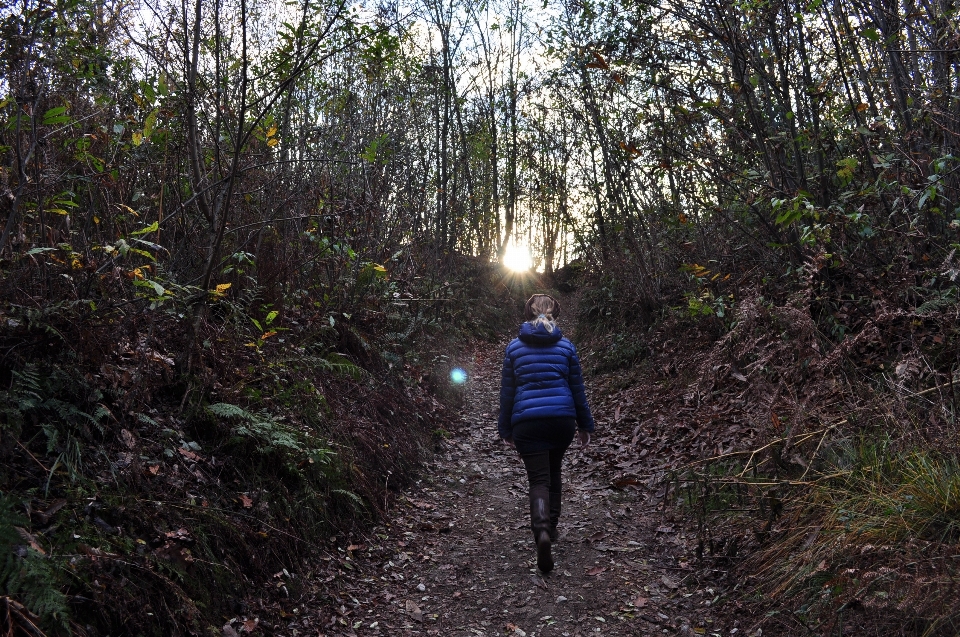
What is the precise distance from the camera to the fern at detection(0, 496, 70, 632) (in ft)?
9.27

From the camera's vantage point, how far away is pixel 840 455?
15.8 feet

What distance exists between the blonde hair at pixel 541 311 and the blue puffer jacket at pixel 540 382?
0.23 feet

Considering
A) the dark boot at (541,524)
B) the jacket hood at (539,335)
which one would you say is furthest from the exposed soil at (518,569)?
the jacket hood at (539,335)

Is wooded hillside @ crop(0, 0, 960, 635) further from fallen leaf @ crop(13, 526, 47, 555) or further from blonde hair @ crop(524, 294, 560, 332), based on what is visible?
blonde hair @ crop(524, 294, 560, 332)

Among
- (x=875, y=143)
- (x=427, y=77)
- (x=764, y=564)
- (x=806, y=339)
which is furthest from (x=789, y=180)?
(x=427, y=77)

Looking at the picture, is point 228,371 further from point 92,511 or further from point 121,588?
point 121,588

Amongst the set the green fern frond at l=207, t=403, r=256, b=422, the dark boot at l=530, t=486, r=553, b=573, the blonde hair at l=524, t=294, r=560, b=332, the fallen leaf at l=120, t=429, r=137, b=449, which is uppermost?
the blonde hair at l=524, t=294, r=560, b=332

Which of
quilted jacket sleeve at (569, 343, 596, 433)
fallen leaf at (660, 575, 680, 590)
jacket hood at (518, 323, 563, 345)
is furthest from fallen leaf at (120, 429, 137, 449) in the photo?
fallen leaf at (660, 575, 680, 590)

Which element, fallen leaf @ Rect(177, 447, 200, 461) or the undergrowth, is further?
fallen leaf @ Rect(177, 447, 200, 461)

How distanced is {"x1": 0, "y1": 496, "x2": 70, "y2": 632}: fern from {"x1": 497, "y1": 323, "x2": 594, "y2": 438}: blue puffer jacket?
11.3 feet

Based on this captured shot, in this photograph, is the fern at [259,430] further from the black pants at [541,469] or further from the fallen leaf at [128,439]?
the black pants at [541,469]

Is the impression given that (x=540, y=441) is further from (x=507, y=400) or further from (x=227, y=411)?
(x=227, y=411)

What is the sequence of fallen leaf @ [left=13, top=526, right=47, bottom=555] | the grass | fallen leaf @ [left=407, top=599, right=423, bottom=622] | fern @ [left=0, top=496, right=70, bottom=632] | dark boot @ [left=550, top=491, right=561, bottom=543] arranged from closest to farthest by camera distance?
1. fern @ [left=0, top=496, right=70, bottom=632]
2. fallen leaf @ [left=13, top=526, right=47, bottom=555]
3. the grass
4. fallen leaf @ [left=407, top=599, right=423, bottom=622]
5. dark boot @ [left=550, top=491, right=561, bottom=543]

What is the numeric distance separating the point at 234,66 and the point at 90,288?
4.56 m
